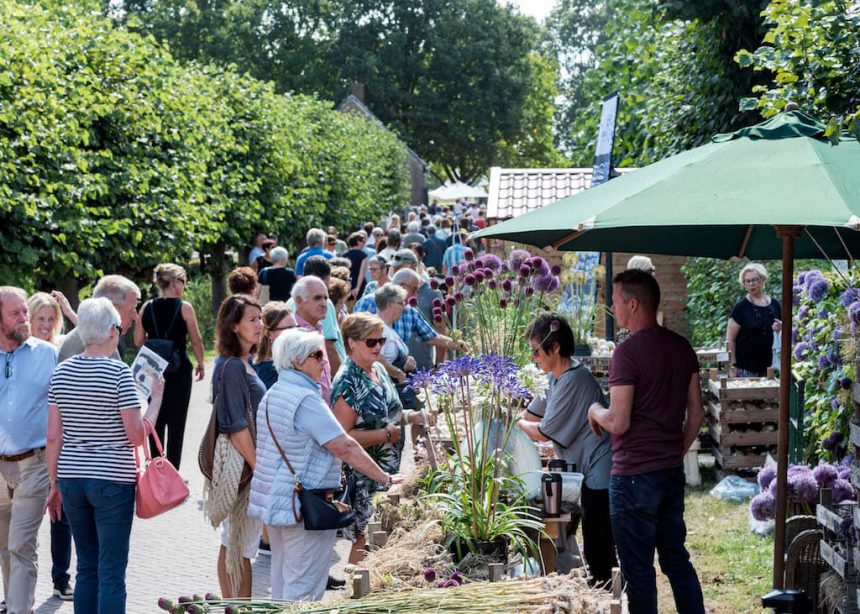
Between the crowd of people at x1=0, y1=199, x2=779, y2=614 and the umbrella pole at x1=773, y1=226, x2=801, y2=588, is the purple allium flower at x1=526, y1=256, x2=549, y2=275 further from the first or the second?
the umbrella pole at x1=773, y1=226, x2=801, y2=588

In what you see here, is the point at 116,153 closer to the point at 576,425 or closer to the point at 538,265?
the point at 538,265

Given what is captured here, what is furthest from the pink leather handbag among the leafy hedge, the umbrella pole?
the leafy hedge

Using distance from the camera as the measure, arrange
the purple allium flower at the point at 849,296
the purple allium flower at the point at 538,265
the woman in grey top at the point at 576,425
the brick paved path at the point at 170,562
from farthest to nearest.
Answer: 1. the purple allium flower at the point at 538,265
2. the brick paved path at the point at 170,562
3. the purple allium flower at the point at 849,296
4. the woman in grey top at the point at 576,425

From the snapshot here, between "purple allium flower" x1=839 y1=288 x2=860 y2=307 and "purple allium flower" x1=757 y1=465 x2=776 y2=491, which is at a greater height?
"purple allium flower" x1=839 y1=288 x2=860 y2=307

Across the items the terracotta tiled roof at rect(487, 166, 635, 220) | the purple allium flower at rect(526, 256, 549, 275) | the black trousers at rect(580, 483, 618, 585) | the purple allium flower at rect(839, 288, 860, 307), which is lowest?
the black trousers at rect(580, 483, 618, 585)

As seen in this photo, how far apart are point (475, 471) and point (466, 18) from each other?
67981 mm

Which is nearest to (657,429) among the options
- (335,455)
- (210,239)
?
(335,455)

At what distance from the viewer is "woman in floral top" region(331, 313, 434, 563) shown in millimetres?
6004

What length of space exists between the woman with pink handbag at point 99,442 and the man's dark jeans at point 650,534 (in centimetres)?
228

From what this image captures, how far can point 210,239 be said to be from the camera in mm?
17672

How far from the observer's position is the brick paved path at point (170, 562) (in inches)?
268

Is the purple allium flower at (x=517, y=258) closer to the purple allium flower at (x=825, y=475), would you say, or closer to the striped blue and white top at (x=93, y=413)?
the purple allium flower at (x=825, y=475)

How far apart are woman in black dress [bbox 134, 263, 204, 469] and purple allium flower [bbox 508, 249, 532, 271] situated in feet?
8.51

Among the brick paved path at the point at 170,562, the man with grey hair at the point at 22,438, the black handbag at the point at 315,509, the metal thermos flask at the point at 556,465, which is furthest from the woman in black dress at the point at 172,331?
the metal thermos flask at the point at 556,465
